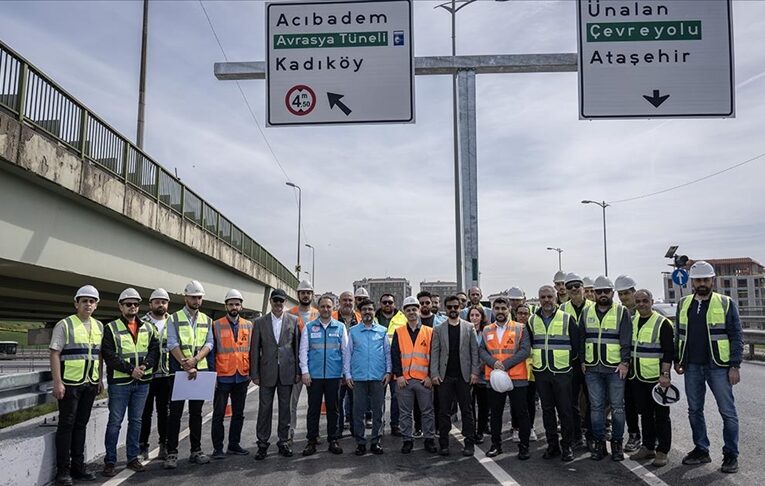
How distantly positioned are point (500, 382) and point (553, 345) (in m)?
0.80

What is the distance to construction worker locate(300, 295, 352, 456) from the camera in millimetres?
7758

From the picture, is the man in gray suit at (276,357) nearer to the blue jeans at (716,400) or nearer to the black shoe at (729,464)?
the blue jeans at (716,400)

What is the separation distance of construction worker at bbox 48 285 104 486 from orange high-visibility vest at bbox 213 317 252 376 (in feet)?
4.72

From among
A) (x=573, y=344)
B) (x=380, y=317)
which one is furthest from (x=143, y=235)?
(x=573, y=344)

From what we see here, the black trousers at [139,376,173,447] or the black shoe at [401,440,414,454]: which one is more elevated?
the black trousers at [139,376,173,447]

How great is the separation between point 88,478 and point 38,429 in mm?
751

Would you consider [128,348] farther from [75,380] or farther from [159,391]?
[159,391]

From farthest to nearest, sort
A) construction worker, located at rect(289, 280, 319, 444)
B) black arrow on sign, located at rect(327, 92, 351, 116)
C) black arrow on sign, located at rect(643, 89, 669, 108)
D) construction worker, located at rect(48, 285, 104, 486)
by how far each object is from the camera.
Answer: black arrow on sign, located at rect(327, 92, 351, 116) → black arrow on sign, located at rect(643, 89, 669, 108) → construction worker, located at rect(289, 280, 319, 444) → construction worker, located at rect(48, 285, 104, 486)

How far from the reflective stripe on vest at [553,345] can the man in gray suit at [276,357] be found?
10.1 feet

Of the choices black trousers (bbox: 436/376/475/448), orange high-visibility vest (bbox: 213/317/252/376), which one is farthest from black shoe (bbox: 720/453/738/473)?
orange high-visibility vest (bbox: 213/317/252/376)

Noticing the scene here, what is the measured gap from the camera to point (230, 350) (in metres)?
7.69

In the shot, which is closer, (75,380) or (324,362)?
(75,380)

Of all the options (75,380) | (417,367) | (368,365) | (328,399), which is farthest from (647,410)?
(75,380)

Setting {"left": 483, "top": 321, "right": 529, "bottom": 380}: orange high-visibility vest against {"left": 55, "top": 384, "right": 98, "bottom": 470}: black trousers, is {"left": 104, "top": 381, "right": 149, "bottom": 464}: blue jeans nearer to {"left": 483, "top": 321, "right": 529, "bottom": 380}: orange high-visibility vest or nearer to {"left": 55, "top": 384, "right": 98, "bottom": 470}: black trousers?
{"left": 55, "top": 384, "right": 98, "bottom": 470}: black trousers
